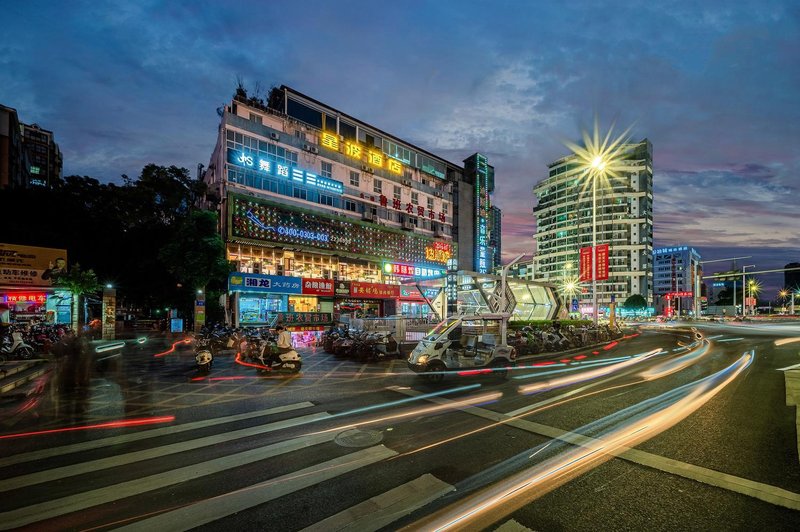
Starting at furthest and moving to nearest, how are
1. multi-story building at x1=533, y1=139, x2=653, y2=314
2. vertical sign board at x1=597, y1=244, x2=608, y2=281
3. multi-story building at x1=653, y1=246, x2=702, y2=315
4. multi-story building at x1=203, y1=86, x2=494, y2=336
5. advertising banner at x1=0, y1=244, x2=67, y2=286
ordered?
multi-story building at x1=653, y1=246, x2=702, y2=315, multi-story building at x1=533, y1=139, x2=653, y2=314, multi-story building at x1=203, y1=86, x2=494, y2=336, vertical sign board at x1=597, y1=244, x2=608, y2=281, advertising banner at x1=0, y1=244, x2=67, y2=286

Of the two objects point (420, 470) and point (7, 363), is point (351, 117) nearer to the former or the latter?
point (7, 363)

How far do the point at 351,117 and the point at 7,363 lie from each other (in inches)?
1619

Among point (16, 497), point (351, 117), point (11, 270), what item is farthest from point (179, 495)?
point (351, 117)

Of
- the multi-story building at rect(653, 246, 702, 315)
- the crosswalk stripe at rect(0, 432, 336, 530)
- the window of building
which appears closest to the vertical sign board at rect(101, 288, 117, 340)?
the window of building

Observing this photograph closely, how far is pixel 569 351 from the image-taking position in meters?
19.6

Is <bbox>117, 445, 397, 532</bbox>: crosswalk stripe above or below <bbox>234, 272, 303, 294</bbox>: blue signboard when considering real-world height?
below

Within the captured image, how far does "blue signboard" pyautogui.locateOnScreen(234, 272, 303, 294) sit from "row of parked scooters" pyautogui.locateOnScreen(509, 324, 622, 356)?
79.2ft

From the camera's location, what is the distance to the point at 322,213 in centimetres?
3941

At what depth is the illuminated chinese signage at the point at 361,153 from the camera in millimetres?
42250

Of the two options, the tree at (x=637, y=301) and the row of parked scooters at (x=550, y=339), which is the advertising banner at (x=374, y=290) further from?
the tree at (x=637, y=301)

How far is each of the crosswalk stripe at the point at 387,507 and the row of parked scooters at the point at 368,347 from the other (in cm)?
1111

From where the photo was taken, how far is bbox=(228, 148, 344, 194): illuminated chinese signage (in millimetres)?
34031

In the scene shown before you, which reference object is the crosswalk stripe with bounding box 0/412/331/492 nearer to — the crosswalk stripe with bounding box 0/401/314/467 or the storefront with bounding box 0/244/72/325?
the crosswalk stripe with bounding box 0/401/314/467

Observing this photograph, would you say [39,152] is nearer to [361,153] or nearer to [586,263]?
[361,153]
